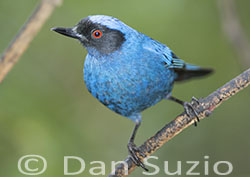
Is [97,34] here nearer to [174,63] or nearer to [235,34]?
[174,63]

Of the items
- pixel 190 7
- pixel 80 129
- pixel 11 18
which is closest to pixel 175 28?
pixel 190 7

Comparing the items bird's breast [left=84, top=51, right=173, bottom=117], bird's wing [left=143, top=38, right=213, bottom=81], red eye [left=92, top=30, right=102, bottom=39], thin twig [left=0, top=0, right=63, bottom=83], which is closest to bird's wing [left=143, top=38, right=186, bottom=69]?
bird's wing [left=143, top=38, right=213, bottom=81]

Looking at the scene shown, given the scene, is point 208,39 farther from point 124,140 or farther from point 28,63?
point 28,63

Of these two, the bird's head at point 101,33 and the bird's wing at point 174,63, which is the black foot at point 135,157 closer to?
the bird's wing at point 174,63

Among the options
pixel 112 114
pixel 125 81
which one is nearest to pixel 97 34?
pixel 125 81

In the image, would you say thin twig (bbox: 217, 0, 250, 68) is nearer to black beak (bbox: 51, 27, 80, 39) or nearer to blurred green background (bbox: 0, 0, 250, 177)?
blurred green background (bbox: 0, 0, 250, 177)

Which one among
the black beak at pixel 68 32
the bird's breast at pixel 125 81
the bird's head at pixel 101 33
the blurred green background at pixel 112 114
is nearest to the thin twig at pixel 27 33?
the black beak at pixel 68 32
